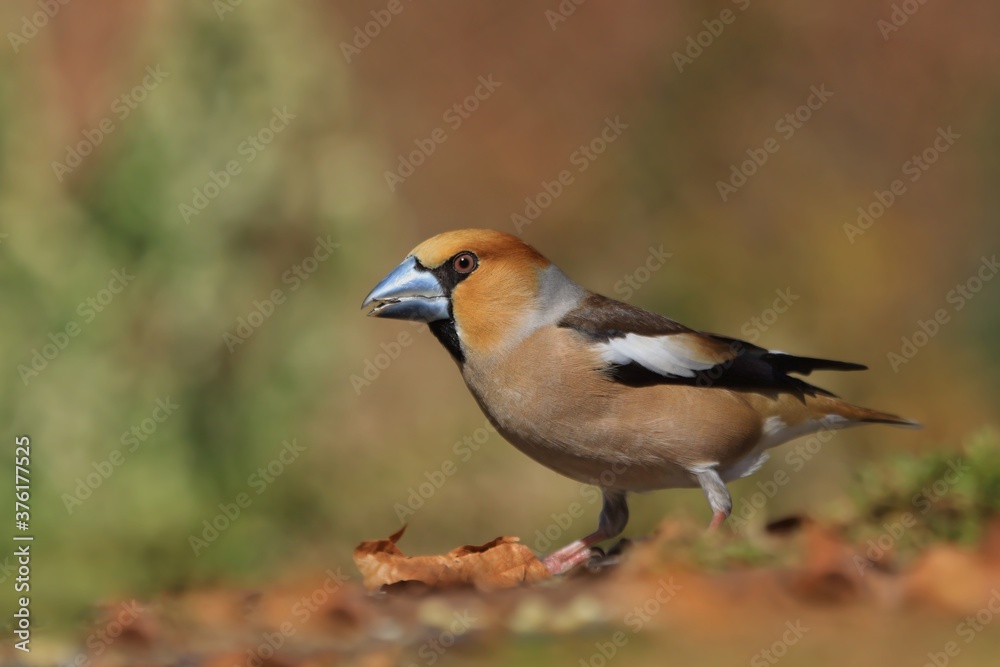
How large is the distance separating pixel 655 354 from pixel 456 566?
1.14 m

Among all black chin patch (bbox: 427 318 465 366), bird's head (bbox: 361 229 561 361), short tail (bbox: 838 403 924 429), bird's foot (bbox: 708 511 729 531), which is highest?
bird's head (bbox: 361 229 561 361)

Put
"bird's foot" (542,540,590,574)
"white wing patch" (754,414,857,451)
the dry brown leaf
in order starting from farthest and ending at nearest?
"white wing patch" (754,414,857,451) → "bird's foot" (542,540,590,574) → the dry brown leaf

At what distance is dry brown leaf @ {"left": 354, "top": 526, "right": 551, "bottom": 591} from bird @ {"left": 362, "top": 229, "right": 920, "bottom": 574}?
0.24m

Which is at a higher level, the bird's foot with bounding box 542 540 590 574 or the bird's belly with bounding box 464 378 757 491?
the bird's belly with bounding box 464 378 757 491

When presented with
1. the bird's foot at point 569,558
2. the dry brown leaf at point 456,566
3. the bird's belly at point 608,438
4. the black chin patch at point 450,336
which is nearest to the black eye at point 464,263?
the black chin patch at point 450,336

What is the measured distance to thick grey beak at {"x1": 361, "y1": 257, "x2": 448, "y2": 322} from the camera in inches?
158

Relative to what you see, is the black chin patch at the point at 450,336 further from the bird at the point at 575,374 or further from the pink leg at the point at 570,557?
the pink leg at the point at 570,557

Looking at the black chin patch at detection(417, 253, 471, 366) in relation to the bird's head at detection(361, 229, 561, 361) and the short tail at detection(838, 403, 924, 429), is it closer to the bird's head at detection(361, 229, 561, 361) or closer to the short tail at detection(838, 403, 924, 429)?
the bird's head at detection(361, 229, 561, 361)

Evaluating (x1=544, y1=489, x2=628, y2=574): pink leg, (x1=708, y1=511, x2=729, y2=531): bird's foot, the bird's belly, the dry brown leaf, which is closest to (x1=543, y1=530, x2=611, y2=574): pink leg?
(x1=544, y1=489, x2=628, y2=574): pink leg

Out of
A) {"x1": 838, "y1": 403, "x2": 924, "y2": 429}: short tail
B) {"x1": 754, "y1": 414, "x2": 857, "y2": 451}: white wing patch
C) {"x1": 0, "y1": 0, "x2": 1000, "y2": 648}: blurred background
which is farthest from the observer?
{"x1": 0, "y1": 0, "x2": 1000, "y2": 648}: blurred background

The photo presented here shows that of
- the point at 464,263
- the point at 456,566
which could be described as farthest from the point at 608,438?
the point at 464,263

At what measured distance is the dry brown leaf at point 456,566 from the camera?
3.71 meters

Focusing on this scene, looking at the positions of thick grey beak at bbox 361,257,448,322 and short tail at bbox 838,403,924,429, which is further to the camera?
short tail at bbox 838,403,924,429

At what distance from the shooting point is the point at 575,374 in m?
4.03
